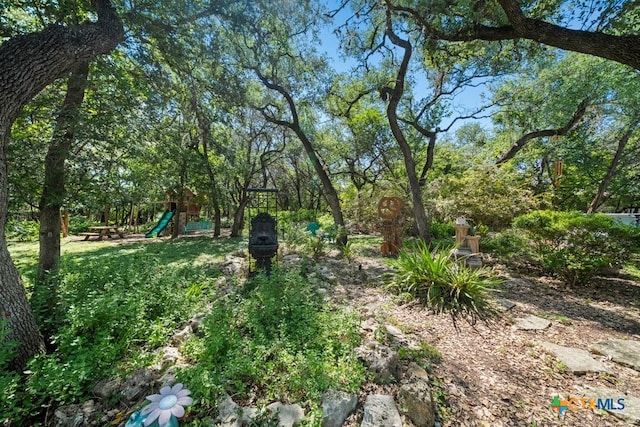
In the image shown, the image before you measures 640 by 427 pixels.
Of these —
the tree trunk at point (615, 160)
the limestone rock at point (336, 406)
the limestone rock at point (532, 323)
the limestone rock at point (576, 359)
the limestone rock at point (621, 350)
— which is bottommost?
the limestone rock at point (621, 350)

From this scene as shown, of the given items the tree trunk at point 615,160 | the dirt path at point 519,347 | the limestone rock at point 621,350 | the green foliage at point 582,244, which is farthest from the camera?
the tree trunk at point 615,160

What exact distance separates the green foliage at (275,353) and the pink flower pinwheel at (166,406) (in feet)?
0.47

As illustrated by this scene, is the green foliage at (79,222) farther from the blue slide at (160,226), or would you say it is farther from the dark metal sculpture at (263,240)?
the dark metal sculpture at (263,240)

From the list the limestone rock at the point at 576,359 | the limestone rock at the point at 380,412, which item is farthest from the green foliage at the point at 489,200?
the limestone rock at the point at 380,412

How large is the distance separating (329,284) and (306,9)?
222 inches

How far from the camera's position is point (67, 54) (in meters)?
2.03

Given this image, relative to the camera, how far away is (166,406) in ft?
4.04

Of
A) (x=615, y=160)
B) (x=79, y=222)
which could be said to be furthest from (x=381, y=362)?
(x=615, y=160)

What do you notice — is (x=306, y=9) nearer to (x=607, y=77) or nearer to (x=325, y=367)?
(x=325, y=367)

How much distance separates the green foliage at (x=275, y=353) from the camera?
156 cm

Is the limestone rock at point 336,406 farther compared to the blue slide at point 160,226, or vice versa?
the blue slide at point 160,226

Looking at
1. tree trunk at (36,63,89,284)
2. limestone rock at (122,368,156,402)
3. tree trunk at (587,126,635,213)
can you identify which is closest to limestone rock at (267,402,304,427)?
limestone rock at (122,368,156,402)

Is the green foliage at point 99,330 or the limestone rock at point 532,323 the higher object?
the green foliage at point 99,330

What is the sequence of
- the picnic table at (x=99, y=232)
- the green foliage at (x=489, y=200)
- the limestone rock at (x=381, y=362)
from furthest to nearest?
1. the picnic table at (x=99, y=232)
2. the green foliage at (x=489, y=200)
3. the limestone rock at (x=381, y=362)
